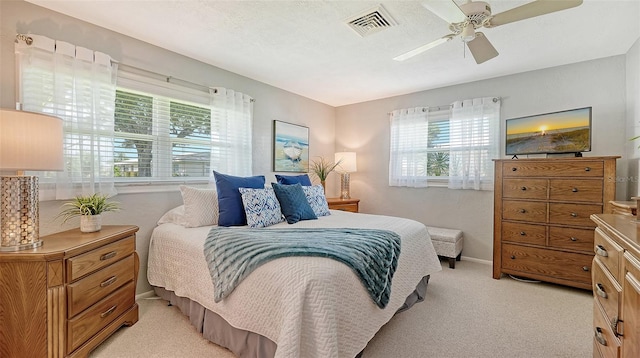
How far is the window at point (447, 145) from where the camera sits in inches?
142

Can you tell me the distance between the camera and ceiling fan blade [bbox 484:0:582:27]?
154cm

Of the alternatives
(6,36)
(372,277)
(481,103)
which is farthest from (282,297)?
(481,103)

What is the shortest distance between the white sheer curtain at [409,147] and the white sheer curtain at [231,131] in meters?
2.20

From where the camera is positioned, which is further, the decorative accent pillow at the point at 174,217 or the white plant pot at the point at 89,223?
the decorative accent pillow at the point at 174,217

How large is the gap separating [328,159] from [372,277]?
3.40 metres

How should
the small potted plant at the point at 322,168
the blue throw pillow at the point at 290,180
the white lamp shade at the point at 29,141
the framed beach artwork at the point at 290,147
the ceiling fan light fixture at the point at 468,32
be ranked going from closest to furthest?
the white lamp shade at the point at 29,141
the ceiling fan light fixture at the point at 468,32
the blue throw pillow at the point at 290,180
the framed beach artwork at the point at 290,147
the small potted plant at the point at 322,168

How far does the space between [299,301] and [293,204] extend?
1.53 metres

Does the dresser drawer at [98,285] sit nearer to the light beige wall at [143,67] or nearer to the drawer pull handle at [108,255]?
the drawer pull handle at [108,255]

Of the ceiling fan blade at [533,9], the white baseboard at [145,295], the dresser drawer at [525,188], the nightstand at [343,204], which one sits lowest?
the white baseboard at [145,295]

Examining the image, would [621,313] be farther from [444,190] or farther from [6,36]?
[6,36]

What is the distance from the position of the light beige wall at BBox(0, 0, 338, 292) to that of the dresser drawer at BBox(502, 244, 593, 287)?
3.06m

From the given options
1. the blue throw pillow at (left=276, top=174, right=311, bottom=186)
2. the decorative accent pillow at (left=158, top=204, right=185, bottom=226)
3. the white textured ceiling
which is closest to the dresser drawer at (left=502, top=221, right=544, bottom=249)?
the white textured ceiling

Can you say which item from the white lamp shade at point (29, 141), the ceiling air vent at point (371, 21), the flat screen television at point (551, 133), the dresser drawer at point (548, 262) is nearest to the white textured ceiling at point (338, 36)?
the ceiling air vent at point (371, 21)

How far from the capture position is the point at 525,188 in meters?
2.98
